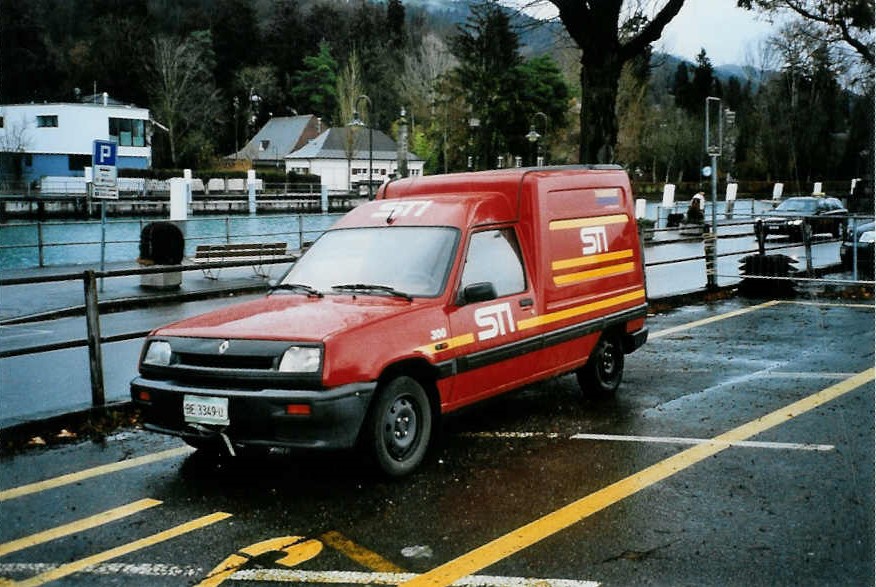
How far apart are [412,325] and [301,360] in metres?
0.87

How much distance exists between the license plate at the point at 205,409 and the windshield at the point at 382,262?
4.58 feet

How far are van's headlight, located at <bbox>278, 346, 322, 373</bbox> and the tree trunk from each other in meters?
14.5

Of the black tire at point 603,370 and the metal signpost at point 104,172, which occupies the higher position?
the metal signpost at point 104,172

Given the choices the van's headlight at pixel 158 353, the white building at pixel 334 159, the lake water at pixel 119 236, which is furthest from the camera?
the white building at pixel 334 159

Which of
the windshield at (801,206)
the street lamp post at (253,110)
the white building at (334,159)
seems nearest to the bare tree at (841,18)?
Result: the windshield at (801,206)

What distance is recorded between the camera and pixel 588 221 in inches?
333

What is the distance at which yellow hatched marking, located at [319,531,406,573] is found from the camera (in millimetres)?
4711

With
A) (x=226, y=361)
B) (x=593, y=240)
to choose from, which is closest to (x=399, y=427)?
(x=226, y=361)

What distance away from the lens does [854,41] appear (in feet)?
119

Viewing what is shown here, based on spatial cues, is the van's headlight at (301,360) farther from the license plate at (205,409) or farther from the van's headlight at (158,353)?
the van's headlight at (158,353)

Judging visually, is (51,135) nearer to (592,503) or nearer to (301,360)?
(301,360)

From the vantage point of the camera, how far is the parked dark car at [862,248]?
65.4 feet

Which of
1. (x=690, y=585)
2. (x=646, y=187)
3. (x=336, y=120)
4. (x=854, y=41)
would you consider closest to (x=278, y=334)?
(x=690, y=585)

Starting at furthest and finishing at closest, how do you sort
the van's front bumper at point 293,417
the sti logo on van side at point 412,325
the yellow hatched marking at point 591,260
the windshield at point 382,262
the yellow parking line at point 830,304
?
the yellow parking line at point 830,304
the yellow hatched marking at point 591,260
the windshield at point 382,262
the sti logo on van side at point 412,325
the van's front bumper at point 293,417
